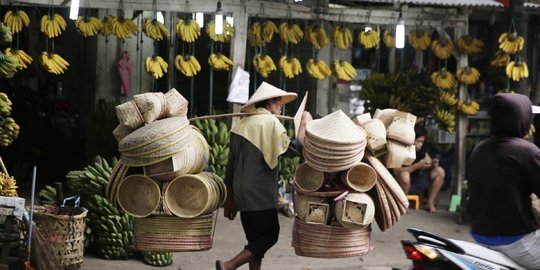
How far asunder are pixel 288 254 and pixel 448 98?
419 centimetres

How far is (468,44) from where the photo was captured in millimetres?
13062

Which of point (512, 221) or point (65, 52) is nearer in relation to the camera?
point (512, 221)

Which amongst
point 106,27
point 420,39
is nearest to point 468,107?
point 420,39

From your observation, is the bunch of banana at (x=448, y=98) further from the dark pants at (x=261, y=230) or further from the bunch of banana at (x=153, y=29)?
the dark pants at (x=261, y=230)

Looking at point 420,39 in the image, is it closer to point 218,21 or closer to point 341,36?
point 341,36

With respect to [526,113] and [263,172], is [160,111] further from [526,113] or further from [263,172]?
[526,113]

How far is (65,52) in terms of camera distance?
15859mm

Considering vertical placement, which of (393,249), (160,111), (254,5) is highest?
(254,5)

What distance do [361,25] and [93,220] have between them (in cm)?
623

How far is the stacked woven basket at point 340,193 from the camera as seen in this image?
692 cm

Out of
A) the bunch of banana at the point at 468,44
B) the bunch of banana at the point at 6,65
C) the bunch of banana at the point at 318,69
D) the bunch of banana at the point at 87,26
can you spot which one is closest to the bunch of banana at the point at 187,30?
the bunch of banana at the point at 87,26

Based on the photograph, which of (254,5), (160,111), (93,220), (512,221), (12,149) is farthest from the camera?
(12,149)

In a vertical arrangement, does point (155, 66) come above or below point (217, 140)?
above

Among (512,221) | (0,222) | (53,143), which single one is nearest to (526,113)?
(512,221)
